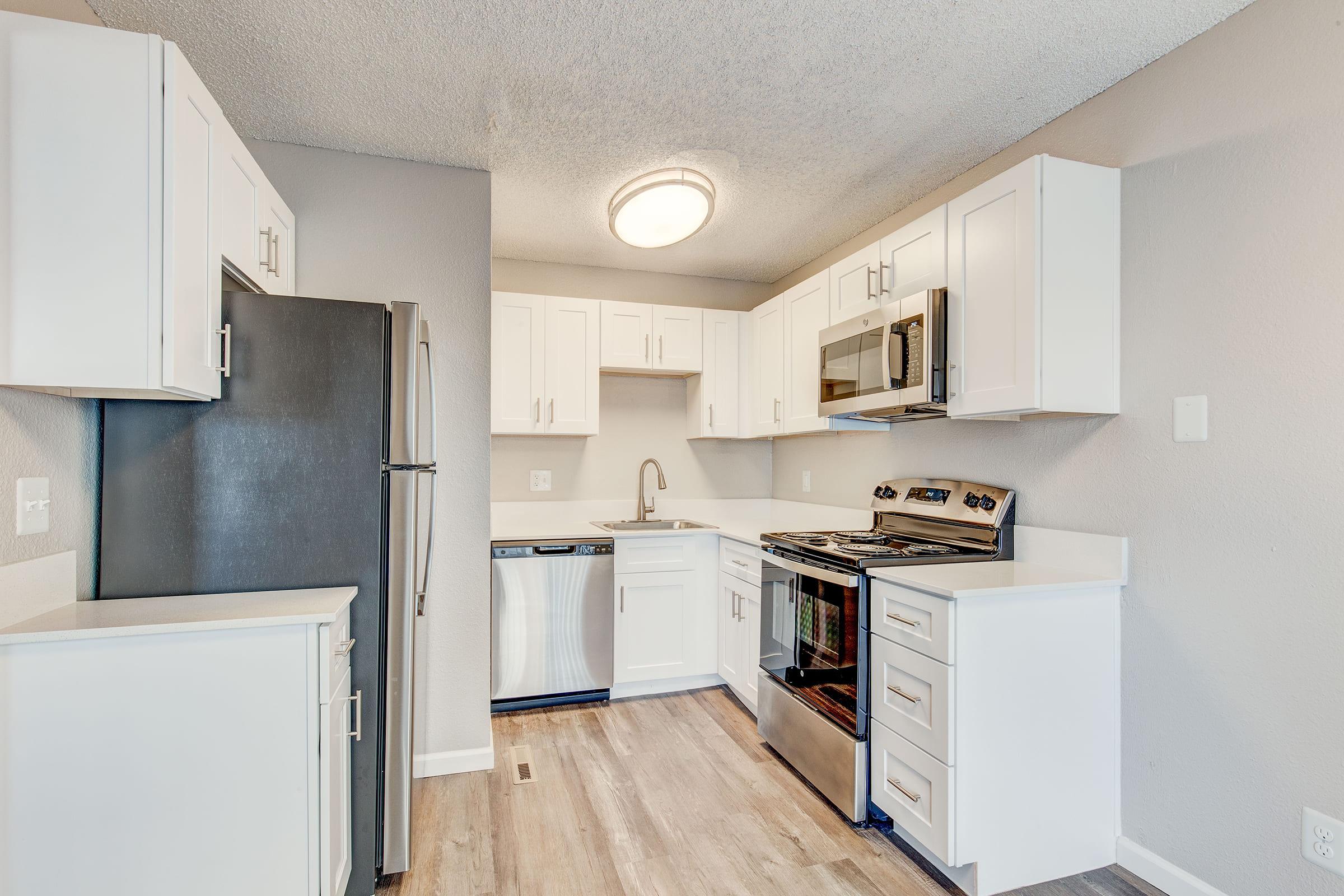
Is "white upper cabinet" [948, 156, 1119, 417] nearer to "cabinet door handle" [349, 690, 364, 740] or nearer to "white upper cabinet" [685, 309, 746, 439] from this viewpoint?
"white upper cabinet" [685, 309, 746, 439]

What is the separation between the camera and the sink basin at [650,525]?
3795mm

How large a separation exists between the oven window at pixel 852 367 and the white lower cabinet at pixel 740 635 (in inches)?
38.0

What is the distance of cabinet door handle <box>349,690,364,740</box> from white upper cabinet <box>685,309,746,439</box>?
2501 millimetres

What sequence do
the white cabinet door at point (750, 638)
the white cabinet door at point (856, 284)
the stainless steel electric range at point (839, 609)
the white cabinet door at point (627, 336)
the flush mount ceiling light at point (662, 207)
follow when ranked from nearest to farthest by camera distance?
the stainless steel electric range at point (839, 609), the flush mount ceiling light at point (662, 207), the white cabinet door at point (856, 284), the white cabinet door at point (750, 638), the white cabinet door at point (627, 336)

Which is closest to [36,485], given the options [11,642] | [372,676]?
[11,642]

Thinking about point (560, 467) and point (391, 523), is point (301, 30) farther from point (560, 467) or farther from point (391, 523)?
point (560, 467)

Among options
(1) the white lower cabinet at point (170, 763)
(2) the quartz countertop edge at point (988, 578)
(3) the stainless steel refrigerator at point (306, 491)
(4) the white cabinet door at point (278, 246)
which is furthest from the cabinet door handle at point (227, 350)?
(2) the quartz countertop edge at point (988, 578)

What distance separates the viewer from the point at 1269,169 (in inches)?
65.7

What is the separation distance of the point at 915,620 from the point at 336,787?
5.46ft

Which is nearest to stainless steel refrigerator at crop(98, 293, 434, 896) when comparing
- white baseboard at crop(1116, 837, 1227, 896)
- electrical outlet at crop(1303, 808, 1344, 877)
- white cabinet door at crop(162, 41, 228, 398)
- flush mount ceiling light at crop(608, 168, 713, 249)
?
white cabinet door at crop(162, 41, 228, 398)

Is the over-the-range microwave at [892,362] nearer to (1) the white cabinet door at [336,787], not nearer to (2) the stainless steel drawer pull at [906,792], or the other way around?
(2) the stainless steel drawer pull at [906,792]

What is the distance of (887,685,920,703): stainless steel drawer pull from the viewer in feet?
6.57

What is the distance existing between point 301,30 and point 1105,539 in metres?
2.81

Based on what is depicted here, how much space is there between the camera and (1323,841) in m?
1.53
